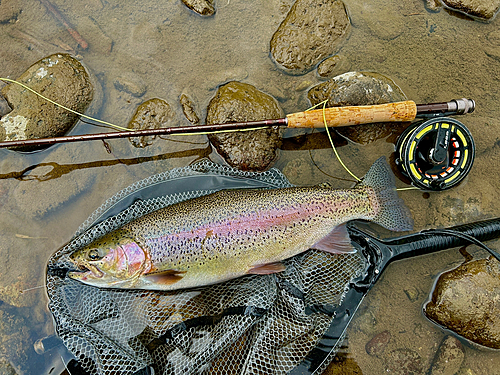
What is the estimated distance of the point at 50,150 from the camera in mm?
3268

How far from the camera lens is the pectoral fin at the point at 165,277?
271 cm

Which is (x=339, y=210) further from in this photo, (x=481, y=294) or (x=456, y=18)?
(x=456, y=18)

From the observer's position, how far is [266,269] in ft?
9.24

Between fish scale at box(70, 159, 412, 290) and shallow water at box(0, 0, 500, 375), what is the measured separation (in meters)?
0.57

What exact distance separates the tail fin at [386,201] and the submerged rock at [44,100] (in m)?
2.80

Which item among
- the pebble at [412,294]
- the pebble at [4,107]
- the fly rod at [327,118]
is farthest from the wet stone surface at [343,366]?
the pebble at [4,107]

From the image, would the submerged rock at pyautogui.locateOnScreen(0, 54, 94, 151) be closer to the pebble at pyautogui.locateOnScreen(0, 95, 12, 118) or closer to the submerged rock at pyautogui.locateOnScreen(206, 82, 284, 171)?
the pebble at pyautogui.locateOnScreen(0, 95, 12, 118)

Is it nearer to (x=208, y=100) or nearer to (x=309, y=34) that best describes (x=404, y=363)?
(x=208, y=100)

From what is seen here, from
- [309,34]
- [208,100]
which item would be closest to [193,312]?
[208,100]

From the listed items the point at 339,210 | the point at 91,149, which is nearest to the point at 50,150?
the point at 91,149

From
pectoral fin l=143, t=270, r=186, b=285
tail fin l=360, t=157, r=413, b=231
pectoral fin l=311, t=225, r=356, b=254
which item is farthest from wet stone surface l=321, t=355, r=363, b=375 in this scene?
pectoral fin l=143, t=270, r=186, b=285

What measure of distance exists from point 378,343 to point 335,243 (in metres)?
1.22

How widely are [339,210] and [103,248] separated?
6.42ft

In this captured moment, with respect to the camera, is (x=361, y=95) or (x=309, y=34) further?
(x=309, y=34)
